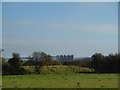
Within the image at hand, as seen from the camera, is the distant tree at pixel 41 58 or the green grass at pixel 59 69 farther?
the distant tree at pixel 41 58

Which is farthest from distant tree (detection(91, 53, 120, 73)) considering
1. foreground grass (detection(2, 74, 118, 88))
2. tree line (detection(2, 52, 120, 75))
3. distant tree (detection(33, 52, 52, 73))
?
foreground grass (detection(2, 74, 118, 88))

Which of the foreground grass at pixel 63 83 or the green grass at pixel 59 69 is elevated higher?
the foreground grass at pixel 63 83

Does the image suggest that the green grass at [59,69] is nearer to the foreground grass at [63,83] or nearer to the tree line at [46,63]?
the tree line at [46,63]

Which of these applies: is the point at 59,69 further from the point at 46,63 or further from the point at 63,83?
the point at 63,83

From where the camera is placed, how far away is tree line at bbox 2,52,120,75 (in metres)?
61.4

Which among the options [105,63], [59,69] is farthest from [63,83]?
[59,69]

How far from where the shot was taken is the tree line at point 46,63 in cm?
6141

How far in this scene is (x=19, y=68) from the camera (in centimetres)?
6397

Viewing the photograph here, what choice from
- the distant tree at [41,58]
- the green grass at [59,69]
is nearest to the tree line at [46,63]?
the distant tree at [41,58]

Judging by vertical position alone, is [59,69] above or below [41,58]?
below

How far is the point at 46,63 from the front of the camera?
73.8m

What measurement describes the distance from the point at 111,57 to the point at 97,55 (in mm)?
3433

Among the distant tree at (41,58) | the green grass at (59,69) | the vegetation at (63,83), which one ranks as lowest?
the green grass at (59,69)

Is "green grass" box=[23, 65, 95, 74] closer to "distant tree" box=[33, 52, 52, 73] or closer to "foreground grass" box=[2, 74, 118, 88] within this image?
"distant tree" box=[33, 52, 52, 73]
